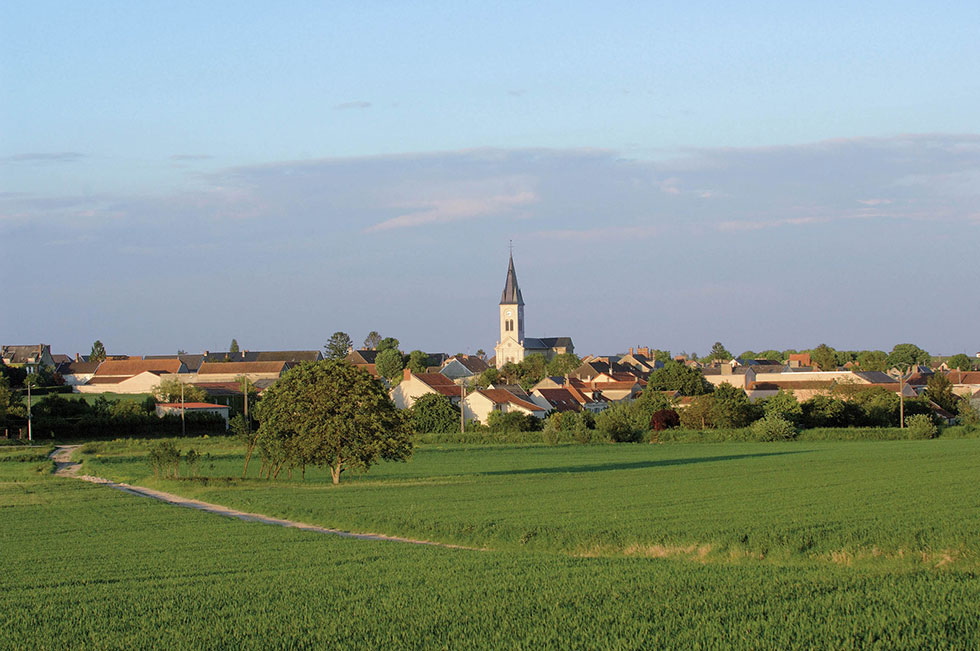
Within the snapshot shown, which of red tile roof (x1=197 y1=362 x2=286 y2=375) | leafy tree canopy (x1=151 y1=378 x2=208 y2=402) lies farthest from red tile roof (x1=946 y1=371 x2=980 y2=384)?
red tile roof (x1=197 y1=362 x2=286 y2=375)

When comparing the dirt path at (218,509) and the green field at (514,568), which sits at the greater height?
the green field at (514,568)

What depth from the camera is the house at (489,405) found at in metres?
98.0

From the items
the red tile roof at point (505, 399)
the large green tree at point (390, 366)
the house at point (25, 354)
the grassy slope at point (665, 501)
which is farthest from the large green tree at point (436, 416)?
the house at point (25, 354)

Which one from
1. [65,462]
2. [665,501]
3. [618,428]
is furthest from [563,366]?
[665,501]

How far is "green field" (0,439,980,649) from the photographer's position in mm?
12594

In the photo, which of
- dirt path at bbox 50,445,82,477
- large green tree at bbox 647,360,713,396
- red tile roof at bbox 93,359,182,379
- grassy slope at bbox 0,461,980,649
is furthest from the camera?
red tile roof at bbox 93,359,182,379

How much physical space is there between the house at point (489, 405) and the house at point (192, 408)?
2264 cm

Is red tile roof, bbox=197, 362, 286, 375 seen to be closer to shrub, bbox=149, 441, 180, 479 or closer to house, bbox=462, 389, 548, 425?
house, bbox=462, 389, 548, 425

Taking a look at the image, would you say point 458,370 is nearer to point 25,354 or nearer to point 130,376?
point 130,376

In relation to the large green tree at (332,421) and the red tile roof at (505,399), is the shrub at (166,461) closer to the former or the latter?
the large green tree at (332,421)

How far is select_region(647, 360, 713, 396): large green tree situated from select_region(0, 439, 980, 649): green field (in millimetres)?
62255

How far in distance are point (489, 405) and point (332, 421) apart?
56.3 metres

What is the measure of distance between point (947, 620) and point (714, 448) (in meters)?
59.0

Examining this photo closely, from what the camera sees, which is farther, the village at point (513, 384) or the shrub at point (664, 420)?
the village at point (513, 384)
